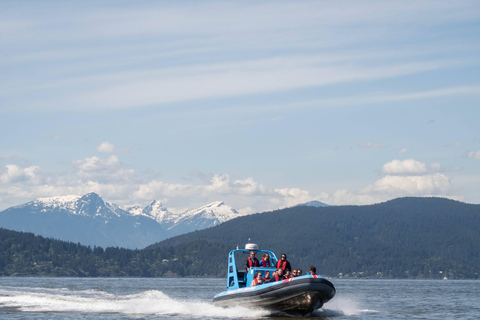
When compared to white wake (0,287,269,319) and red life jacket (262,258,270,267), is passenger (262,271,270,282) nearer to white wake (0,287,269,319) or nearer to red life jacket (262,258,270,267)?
red life jacket (262,258,270,267)

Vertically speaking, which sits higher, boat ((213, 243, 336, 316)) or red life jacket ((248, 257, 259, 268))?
red life jacket ((248, 257, 259, 268))

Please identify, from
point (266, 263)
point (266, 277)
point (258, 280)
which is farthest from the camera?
point (266, 263)

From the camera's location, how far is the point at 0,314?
46.0 m

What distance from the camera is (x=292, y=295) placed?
40.4 m

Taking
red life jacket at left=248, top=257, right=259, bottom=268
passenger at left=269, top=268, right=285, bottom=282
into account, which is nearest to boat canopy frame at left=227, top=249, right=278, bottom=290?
red life jacket at left=248, top=257, right=259, bottom=268

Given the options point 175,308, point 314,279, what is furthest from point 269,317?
point 175,308

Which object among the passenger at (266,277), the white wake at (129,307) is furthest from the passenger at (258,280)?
the white wake at (129,307)

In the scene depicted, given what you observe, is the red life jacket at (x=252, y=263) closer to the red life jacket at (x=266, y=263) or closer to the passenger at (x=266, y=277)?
the red life jacket at (x=266, y=263)

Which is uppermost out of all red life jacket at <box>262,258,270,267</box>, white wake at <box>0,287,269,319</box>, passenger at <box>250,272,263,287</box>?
red life jacket at <box>262,258,270,267</box>

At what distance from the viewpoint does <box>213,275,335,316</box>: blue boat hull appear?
40.1 m

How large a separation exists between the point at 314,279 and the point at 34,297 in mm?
27125

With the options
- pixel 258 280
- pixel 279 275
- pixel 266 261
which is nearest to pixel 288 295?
pixel 279 275

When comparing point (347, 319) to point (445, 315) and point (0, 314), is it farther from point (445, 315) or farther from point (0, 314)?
point (0, 314)

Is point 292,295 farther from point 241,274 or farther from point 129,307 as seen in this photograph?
point 129,307
